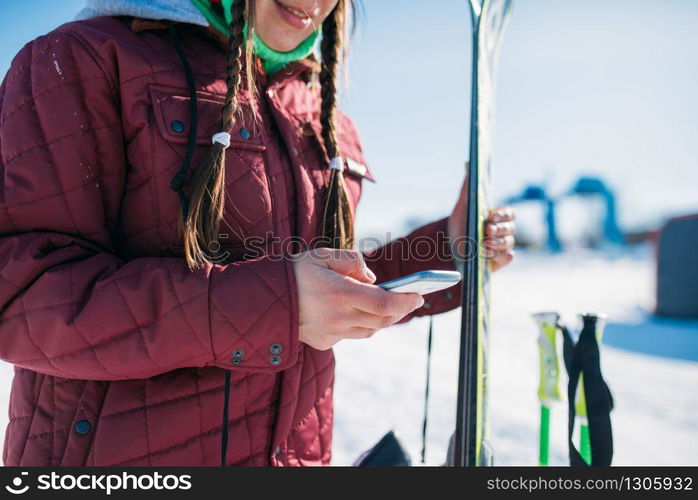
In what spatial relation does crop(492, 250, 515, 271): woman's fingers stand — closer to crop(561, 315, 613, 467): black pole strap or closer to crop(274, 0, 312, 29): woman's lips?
crop(561, 315, 613, 467): black pole strap

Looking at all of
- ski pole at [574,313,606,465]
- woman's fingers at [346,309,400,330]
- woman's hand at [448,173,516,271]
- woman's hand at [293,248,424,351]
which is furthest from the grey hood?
ski pole at [574,313,606,465]

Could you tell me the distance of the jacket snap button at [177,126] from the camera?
0.93 m

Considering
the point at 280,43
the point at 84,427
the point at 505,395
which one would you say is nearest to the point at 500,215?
the point at 280,43

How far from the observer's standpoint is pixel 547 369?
1.58m

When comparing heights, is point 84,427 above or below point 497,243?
below

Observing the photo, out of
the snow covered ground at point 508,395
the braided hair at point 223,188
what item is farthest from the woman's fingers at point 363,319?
the snow covered ground at point 508,395

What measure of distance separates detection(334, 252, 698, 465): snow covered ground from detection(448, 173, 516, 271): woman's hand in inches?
21.4

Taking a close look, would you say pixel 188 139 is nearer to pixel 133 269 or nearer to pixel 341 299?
pixel 133 269

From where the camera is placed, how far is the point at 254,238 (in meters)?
0.99

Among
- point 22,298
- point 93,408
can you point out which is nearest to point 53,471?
point 93,408

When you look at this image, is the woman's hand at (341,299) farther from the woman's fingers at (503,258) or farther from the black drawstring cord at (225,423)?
the woman's fingers at (503,258)

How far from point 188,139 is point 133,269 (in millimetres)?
287

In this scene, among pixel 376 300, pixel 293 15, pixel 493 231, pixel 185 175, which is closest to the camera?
pixel 376 300

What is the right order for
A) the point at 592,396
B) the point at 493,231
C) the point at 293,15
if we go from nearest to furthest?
the point at 293,15 → the point at 592,396 → the point at 493,231
